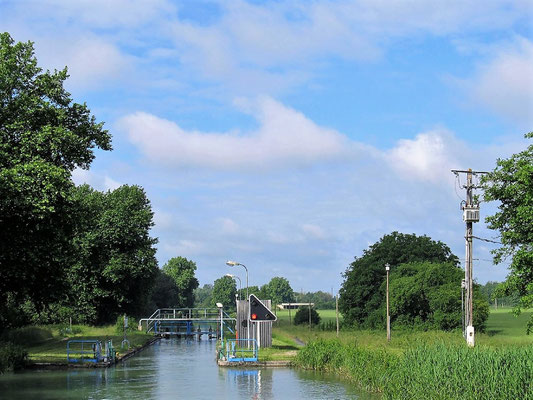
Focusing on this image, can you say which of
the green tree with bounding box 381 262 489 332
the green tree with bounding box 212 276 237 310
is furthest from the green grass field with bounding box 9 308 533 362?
the green tree with bounding box 212 276 237 310

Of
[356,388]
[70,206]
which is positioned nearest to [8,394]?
[70,206]

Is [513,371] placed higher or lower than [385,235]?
lower

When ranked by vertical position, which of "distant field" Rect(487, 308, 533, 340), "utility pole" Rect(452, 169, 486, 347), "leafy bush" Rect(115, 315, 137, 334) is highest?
"utility pole" Rect(452, 169, 486, 347)

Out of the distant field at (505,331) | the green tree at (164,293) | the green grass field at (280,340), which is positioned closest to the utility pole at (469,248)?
the green grass field at (280,340)

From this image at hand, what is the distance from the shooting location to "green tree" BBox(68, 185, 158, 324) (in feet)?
213

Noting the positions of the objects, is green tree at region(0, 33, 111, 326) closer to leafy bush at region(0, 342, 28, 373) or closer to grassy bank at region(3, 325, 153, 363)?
leafy bush at region(0, 342, 28, 373)

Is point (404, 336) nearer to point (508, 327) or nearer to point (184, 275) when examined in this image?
point (508, 327)

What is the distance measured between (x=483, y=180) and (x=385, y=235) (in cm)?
4442

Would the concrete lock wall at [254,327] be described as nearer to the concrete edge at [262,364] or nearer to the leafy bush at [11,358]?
the concrete edge at [262,364]

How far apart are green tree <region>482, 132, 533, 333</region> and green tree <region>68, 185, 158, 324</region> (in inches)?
1547

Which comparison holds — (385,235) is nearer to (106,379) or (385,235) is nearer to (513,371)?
(106,379)

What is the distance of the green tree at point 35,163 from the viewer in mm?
25109

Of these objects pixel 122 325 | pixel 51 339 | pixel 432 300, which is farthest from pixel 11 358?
pixel 432 300

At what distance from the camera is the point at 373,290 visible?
7200 cm
